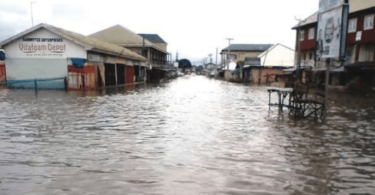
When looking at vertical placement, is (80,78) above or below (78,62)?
below

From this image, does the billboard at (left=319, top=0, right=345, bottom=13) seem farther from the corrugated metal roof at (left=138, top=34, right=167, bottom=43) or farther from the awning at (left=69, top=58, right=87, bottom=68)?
the corrugated metal roof at (left=138, top=34, right=167, bottom=43)

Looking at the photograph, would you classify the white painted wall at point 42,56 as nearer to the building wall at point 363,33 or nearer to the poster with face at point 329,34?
the poster with face at point 329,34

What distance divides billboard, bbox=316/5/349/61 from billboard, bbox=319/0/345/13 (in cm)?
16

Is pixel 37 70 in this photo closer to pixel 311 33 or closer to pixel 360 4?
pixel 360 4

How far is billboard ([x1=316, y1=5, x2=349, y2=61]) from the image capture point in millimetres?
11227

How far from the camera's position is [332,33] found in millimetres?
11906

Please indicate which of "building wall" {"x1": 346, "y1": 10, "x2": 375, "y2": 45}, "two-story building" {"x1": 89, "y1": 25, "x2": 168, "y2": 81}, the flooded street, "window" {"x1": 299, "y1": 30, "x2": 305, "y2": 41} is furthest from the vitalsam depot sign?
"window" {"x1": 299, "y1": 30, "x2": 305, "y2": 41}

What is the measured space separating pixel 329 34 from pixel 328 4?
1.37m

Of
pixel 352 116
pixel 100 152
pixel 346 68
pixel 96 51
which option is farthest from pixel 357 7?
pixel 100 152

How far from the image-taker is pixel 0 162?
6207 millimetres

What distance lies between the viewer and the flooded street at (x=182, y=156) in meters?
5.13

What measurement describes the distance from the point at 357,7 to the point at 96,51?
91.0 feet

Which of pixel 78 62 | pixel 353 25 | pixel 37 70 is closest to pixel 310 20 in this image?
pixel 353 25

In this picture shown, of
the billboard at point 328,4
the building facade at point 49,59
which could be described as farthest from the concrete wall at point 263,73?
the billboard at point 328,4
